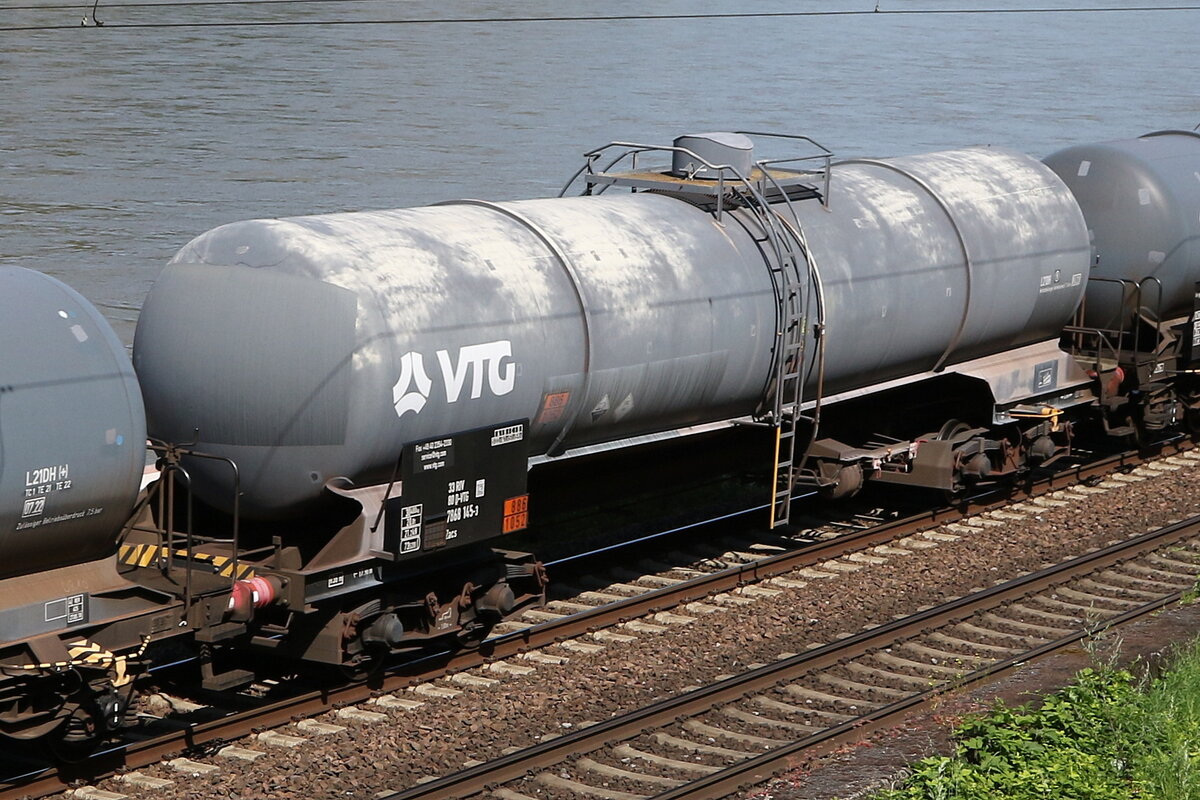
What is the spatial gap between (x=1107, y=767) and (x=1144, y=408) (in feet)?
34.0

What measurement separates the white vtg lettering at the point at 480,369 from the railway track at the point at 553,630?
7.93 feet

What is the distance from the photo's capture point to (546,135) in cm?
4900

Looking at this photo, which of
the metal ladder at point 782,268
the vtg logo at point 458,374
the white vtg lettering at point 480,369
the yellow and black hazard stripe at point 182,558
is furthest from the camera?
the metal ladder at point 782,268

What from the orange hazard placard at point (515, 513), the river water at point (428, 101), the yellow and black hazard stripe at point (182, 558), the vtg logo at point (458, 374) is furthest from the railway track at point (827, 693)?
the river water at point (428, 101)

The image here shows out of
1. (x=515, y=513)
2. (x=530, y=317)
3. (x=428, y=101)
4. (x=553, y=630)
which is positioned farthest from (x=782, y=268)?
(x=428, y=101)

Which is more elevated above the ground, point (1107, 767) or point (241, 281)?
point (241, 281)

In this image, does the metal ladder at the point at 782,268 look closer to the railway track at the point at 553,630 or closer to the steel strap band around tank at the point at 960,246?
the railway track at the point at 553,630

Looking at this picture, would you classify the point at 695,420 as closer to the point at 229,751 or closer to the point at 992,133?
the point at 229,751

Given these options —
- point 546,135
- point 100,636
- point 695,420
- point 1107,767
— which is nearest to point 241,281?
point 100,636

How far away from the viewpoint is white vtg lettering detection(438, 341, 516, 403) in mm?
11492

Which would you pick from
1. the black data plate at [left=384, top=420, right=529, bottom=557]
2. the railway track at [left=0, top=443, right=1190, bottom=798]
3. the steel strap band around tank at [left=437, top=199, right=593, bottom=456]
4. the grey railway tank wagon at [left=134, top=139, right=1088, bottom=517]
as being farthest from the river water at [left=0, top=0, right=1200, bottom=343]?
the black data plate at [left=384, top=420, right=529, bottom=557]

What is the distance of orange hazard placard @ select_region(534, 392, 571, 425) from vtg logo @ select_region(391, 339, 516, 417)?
1.58 feet

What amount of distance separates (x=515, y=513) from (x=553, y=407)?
876 millimetres

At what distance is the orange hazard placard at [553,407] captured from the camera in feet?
40.4
